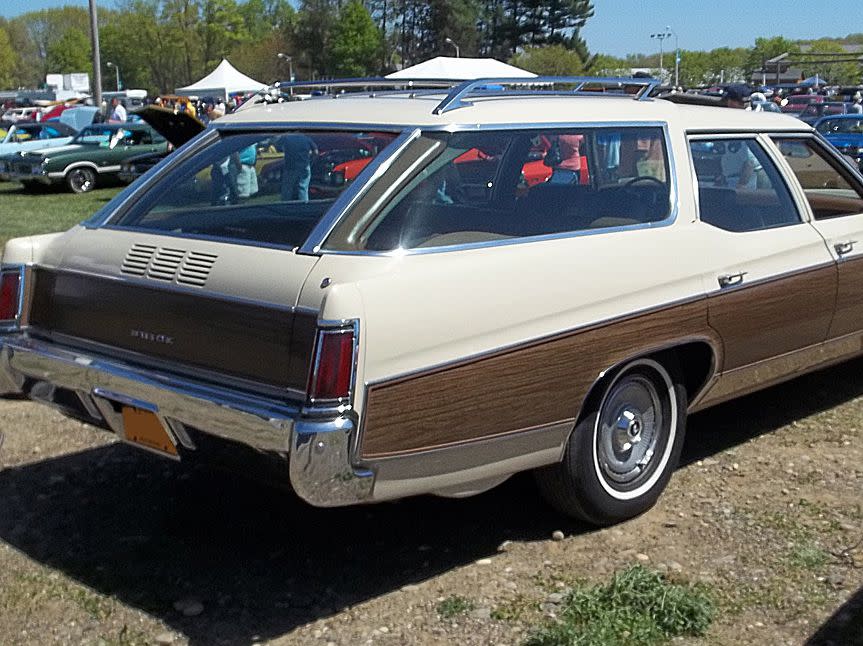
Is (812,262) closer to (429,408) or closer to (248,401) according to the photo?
(429,408)

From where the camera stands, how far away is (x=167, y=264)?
398 cm

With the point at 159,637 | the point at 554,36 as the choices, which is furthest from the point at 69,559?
the point at 554,36

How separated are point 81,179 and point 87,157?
435mm

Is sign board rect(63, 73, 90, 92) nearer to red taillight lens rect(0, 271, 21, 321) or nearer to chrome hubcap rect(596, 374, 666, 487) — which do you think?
red taillight lens rect(0, 271, 21, 321)

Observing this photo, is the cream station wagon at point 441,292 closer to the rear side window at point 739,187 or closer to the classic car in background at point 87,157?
the rear side window at point 739,187

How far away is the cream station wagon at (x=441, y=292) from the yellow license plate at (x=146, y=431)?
11 millimetres

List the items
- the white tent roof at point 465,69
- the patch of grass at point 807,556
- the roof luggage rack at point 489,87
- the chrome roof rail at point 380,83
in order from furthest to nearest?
the white tent roof at point 465,69
the chrome roof rail at point 380,83
the roof luggage rack at point 489,87
the patch of grass at point 807,556

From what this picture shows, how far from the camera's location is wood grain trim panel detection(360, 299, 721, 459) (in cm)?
356

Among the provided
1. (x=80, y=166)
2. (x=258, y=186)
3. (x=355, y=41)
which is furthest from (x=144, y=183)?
(x=355, y=41)

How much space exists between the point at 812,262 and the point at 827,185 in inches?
41.6

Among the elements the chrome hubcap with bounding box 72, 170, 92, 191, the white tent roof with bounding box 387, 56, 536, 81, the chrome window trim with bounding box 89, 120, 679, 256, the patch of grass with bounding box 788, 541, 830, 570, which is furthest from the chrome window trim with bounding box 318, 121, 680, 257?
the chrome hubcap with bounding box 72, 170, 92, 191

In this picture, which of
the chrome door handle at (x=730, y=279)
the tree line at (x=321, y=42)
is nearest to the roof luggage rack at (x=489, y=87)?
the chrome door handle at (x=730, y=279)

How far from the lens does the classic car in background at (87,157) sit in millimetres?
20906

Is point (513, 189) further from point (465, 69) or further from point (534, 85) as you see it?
point (465, 69)
